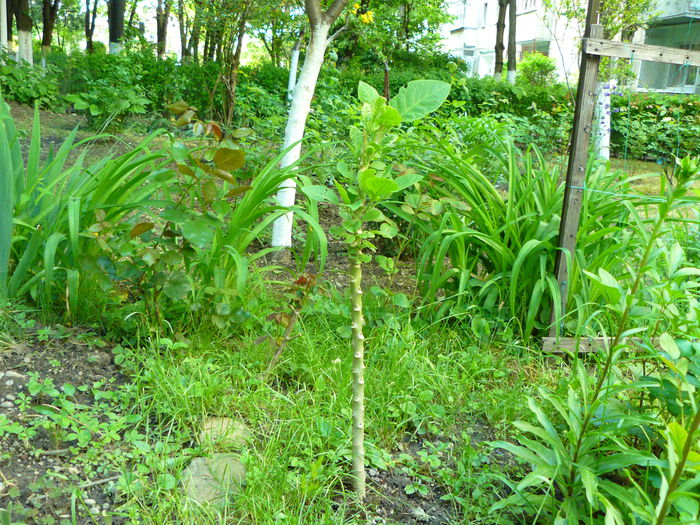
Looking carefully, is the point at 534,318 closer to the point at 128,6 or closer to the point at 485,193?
the point at 485,193

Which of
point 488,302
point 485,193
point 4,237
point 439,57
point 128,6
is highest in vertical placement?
point 128,6

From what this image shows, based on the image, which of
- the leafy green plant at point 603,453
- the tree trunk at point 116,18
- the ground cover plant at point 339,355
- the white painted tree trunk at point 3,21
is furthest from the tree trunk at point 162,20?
the leafy green plant at point 603,453

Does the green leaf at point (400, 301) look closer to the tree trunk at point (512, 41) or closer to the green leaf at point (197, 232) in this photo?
the green leaf at point (197, 232)

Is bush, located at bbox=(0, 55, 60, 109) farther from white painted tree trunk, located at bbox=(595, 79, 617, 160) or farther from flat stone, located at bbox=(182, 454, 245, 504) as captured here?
flat stone, located at bbox=(182, 454, 245, 504)

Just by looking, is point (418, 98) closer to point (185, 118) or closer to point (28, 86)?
point (185, 118)

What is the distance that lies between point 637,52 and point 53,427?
113 inches

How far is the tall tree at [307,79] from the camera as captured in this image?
3.55 m

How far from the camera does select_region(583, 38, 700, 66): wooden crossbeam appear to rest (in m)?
2.82

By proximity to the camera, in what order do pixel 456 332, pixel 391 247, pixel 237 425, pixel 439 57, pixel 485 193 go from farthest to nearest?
1. pixel 439 57
2. pixel 391 247
3. pixel 485 193
4. pixel 456 332
5. pixel 237 425

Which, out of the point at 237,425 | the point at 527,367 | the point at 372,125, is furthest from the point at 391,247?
the point at 372,125

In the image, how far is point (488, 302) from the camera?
10.3 ft

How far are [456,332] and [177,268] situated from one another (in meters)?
1.32

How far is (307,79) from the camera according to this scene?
3635 mm

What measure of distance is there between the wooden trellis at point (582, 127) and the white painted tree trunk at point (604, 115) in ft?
6.04
